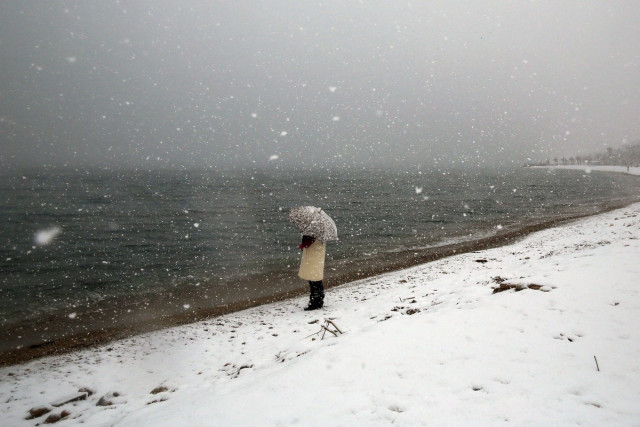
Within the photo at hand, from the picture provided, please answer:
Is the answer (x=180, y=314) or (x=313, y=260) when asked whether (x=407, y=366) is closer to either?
(x=313, y=260)

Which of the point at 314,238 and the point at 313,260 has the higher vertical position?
the point at 314,238

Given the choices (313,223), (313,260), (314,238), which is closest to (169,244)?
(313,260)

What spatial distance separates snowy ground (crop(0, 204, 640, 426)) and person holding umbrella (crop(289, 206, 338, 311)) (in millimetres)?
1205

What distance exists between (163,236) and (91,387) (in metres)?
20.6

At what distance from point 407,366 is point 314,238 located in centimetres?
520

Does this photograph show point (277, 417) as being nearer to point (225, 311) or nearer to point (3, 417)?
point (3, 417)

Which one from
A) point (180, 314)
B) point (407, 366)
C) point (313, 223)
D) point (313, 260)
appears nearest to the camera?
point (407, 366)

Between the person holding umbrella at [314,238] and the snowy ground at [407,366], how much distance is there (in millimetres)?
1205

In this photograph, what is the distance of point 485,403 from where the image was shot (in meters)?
3.52

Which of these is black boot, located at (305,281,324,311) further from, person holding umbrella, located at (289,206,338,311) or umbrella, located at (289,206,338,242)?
umbrella, located at (289,206,338,242)

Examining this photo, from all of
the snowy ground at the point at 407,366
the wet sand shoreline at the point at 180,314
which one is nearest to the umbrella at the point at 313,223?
the snowy ground at the point at 407,366

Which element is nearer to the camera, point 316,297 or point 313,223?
point 313,223

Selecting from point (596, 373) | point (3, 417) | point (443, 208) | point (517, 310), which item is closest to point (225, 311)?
point (3, 417)

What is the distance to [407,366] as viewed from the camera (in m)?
4.46
